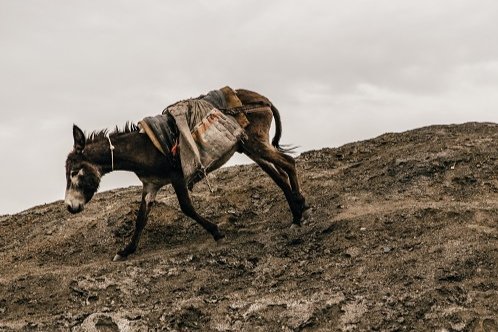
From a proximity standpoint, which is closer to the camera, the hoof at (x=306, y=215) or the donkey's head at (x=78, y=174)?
the donkey's head at (x=78, y=174)

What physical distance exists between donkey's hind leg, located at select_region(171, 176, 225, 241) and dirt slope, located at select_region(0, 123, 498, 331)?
0.70ft

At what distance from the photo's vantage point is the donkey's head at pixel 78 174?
9109 mm

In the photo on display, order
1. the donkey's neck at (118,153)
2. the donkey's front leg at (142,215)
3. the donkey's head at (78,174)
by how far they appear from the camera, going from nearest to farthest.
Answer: the donkey's head at (78,174)
the donkey's neck at (118,153)
the donkey's front leg at (142,215)

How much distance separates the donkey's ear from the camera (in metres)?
9.12

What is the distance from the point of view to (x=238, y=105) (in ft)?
32.2

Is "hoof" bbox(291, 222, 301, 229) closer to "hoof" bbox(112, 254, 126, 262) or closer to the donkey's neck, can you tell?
the donkey's neck

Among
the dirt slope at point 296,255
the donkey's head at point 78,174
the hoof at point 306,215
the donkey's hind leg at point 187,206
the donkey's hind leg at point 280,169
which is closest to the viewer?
the dirt slope at point 296,255

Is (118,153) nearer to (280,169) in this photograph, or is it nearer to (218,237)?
(218,237)

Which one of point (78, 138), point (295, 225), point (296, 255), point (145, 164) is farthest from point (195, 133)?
point (296, 255)

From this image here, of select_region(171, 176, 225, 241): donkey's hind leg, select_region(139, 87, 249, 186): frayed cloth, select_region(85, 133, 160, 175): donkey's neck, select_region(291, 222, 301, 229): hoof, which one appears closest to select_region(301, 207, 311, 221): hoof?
select_region(291, 222, 301, 229): hoof

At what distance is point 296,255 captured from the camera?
883 centimetres

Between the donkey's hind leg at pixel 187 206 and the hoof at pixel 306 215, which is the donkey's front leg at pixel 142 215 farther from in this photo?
the hoof at pixel 306 215

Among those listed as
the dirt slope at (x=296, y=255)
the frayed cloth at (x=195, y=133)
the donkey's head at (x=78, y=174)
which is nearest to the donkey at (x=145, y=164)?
the donkey's head at (x=78, y=174)

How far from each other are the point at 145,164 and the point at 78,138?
0.93m
